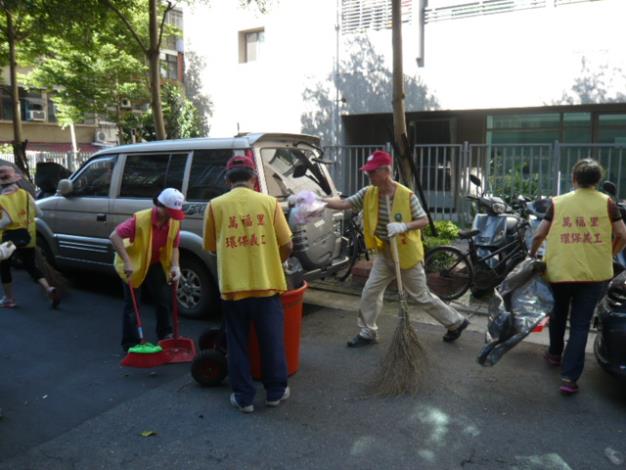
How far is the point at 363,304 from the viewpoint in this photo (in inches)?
206

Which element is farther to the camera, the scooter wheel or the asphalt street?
the scooter wheel

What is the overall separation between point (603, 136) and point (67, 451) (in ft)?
40.4

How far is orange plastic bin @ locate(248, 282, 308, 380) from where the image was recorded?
14.1 ft


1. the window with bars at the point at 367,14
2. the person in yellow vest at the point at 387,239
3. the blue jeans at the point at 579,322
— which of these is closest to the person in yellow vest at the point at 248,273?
the person in yellow vest at the point at 387,239

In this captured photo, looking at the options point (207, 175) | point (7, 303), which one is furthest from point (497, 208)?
point (7, 303)

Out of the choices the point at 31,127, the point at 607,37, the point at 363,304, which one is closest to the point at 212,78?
the point at 607,37

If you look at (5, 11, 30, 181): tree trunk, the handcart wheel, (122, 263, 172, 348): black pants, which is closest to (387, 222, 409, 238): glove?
the handcart wheel

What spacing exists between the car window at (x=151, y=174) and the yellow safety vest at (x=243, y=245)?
7.75 feet

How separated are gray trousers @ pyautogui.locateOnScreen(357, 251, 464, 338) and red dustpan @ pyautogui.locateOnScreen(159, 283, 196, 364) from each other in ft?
5.10

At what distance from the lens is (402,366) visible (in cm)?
431

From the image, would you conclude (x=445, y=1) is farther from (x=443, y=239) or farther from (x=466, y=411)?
(x=466, y=411)

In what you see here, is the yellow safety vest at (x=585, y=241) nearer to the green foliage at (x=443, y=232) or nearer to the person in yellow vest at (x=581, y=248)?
the person in yellow vest at (x=581, y=248)

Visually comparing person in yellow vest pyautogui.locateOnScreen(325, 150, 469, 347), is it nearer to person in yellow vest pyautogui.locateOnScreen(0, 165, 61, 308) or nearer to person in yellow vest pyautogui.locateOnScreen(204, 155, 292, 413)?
person in yellow vest pyautogui.locateOnScreen(204, 155, 292, 413)

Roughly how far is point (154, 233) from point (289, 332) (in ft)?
4.88
